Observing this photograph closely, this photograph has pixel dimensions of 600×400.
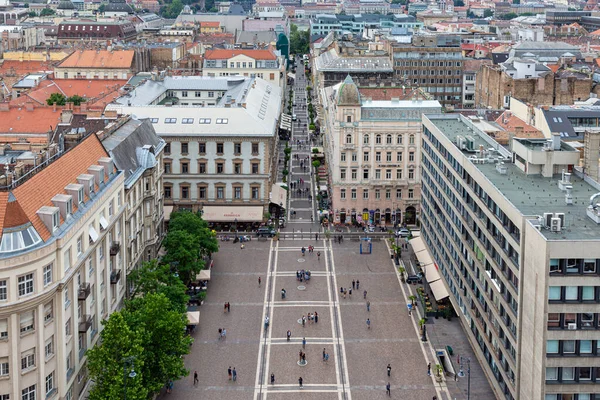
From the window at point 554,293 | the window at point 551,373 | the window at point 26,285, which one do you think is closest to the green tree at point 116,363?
the window at point 26,285

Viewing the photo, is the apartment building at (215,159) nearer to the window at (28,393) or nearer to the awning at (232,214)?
the awning at (232,214)

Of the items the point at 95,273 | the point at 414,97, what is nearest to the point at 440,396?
the point at 95,273

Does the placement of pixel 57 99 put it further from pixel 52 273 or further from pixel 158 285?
pixel 52 273

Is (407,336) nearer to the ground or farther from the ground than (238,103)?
nearer to the ground

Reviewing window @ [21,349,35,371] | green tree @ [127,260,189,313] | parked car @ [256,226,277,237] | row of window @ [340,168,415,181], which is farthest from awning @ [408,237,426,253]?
window @ [21,349,35,371]

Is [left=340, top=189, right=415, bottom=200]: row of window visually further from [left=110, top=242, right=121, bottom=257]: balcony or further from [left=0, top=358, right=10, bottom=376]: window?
[left=0, top=358, right=10, bottom=376]: window

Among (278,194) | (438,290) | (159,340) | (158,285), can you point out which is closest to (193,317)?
(158,285)

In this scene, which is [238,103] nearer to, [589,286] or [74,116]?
[74,116]
